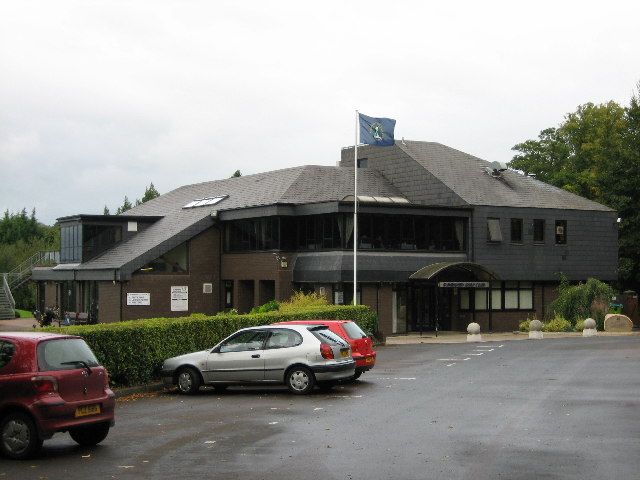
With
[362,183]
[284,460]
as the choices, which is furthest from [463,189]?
[284,460]

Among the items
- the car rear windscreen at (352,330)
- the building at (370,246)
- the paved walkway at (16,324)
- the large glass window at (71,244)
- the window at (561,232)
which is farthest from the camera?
the large glass window at (71,244)

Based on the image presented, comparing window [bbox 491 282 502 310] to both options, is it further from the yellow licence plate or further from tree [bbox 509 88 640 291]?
the yellow licence plate

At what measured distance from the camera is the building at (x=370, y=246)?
45.0 meters

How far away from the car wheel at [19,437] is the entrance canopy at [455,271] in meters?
31.4

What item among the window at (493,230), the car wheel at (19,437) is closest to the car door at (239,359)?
the car wheel at (19,437)

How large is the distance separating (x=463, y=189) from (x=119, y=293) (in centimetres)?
1773

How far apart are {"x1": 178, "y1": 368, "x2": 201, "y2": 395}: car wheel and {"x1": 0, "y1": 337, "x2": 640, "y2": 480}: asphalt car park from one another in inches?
7.7

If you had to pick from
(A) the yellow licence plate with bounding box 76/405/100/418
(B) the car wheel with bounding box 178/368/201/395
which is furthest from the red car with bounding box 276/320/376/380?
(A) the yellow licence plate with bounding box 76/405/100/418

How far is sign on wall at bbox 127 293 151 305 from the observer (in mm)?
46594

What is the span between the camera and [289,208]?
45969 mm

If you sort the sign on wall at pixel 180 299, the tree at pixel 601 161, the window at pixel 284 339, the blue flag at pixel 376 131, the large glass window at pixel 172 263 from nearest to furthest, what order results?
the window at pixel 284 339 < the blue flag at pixel 376 131 < the large glass window at pixel 172 263 < the sign on wall at pixel 180 299 < the tree at pixel 601 161

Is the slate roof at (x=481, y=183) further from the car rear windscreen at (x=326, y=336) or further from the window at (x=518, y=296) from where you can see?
the car rear windscreen at (x=326, y=336)

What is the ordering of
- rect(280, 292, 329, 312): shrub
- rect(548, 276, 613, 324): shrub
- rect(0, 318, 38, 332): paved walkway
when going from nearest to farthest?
1. rect(280, 292, 329, 312): shrub
2. rect(548, 276, 613, 324): shrub
3. rect(0, 318, 38, 332): paved walkway

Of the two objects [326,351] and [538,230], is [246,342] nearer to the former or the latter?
[326,351]
